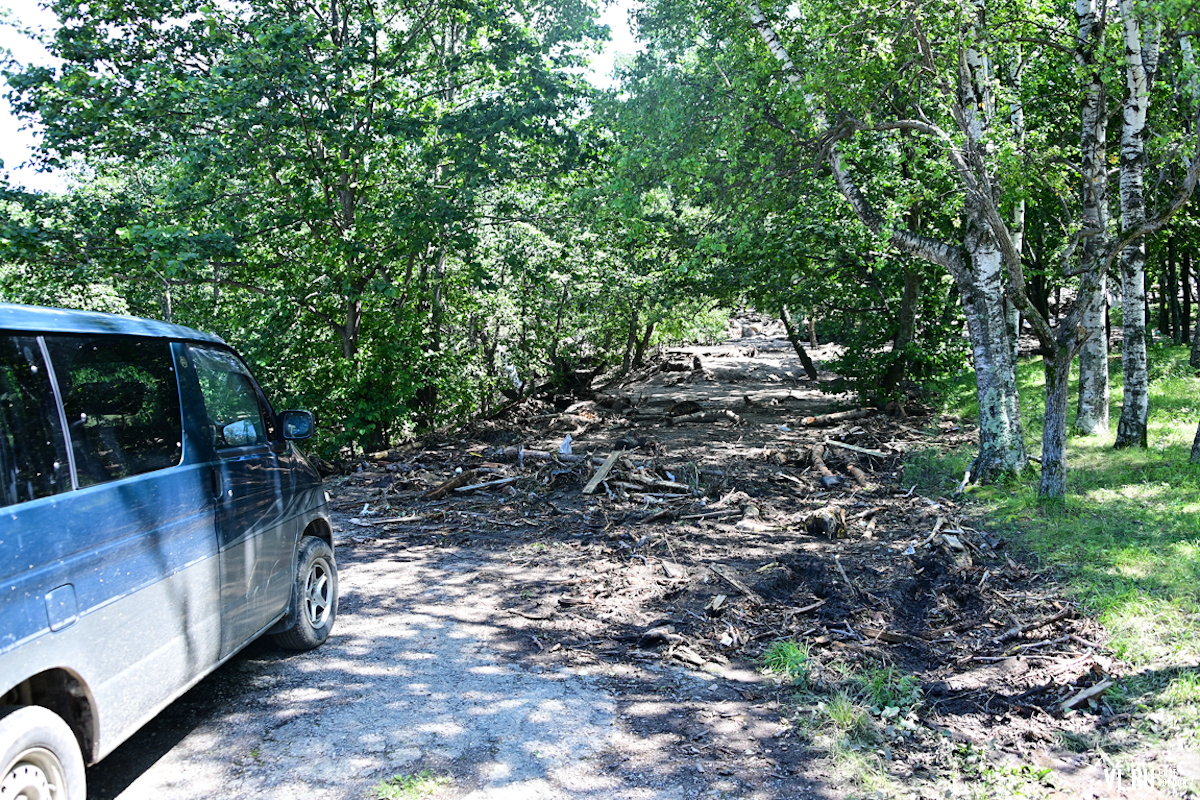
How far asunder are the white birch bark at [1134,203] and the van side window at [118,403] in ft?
33.6

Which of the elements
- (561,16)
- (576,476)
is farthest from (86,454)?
(561,16)

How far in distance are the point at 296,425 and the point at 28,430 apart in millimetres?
1934

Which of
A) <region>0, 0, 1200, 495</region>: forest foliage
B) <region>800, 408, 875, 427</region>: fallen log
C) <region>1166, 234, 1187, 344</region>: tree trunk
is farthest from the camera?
<region>1166, 234, 1187, 344</region>: tree trunk

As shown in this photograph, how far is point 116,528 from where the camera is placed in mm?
3430

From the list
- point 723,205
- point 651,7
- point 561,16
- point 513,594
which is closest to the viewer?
point 513,594

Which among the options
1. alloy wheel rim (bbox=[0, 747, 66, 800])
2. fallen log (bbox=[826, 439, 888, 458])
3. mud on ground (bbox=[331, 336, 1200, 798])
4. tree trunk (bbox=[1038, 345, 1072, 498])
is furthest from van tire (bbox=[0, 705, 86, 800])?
fallen log (bbox=[826, 439, 888, 458])

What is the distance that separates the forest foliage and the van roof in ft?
23.5

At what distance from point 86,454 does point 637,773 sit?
2893 millimetres

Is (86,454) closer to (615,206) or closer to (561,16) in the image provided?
(615,206)

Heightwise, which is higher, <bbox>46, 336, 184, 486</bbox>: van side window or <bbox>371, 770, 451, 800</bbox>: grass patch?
<bbox>46, 336, 184, 486</bbox>: van side window

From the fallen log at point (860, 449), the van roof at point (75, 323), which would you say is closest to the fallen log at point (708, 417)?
the fallen log at point (860, 449)

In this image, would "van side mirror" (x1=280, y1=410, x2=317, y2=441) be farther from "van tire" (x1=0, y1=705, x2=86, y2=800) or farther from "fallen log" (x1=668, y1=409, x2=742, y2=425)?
"fallen log" (x1=668, y1=409, x2=742, y2=425)

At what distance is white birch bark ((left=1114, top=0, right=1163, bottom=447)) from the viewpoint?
1036 cm

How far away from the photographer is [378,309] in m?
16.7
